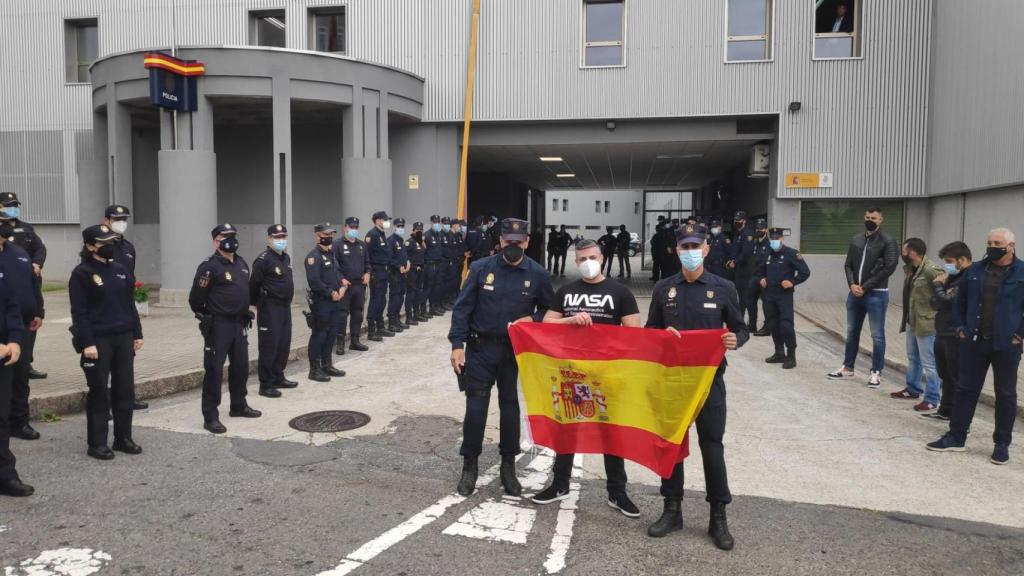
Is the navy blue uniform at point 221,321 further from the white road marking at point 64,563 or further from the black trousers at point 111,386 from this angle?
the white road marking at point 64,563

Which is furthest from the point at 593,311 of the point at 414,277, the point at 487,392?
the point at 414,277

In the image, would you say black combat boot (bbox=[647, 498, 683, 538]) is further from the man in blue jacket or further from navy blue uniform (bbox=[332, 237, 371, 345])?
navy blue uniform (bbox=[332, 237, 371, 345])

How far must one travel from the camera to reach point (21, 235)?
903 centimetres

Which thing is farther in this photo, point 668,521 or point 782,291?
point 782,291

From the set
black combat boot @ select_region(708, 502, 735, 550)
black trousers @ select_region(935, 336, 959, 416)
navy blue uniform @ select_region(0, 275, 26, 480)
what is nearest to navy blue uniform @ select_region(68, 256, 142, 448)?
navy blue uniform @ select_region(0, 275, 26, 480)

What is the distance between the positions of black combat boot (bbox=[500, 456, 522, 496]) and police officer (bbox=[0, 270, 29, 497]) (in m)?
3.42

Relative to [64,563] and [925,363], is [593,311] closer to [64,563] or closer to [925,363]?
[64,563]

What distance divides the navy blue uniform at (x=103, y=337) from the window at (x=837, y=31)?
676 inches

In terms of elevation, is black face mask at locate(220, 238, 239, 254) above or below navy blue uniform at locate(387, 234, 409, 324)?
above

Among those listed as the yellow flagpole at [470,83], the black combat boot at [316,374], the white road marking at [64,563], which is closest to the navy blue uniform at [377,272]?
the black combat boot at [316,374]

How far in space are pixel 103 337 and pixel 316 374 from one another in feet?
11.3

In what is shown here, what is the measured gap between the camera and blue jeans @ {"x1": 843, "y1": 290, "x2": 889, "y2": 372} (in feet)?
30.2

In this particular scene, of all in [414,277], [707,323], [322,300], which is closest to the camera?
[707,323]

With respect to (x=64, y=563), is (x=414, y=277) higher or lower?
higher
